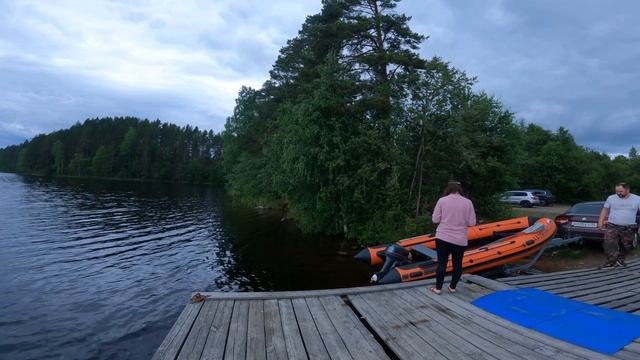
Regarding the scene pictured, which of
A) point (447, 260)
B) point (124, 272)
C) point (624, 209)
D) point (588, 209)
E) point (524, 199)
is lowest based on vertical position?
point (124, 272)

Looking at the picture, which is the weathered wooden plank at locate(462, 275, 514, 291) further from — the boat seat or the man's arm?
the man's arm

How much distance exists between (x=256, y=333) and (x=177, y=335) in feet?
3.07

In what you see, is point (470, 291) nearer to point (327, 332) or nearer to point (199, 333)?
point (327, 332)

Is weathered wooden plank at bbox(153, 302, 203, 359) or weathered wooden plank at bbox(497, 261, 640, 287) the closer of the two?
weathered wooden plank at bbox(153, 302, 203, 359)

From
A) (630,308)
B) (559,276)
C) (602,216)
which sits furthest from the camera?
(602,216)

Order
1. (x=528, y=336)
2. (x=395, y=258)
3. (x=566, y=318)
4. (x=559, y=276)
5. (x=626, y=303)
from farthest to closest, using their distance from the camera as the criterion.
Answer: (x=395, y=258), (x=559, y=276), (x=626, y=303), (x=566, y=318), (x=528, y=336)

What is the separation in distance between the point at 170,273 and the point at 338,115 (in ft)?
34.5

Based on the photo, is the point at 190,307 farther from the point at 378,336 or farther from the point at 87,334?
the point at 87,334

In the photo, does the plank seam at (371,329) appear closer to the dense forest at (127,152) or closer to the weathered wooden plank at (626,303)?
the weathered wooden plank at (626,303)

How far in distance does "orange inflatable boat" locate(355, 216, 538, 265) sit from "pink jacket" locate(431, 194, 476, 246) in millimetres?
4806

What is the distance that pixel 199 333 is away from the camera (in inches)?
167

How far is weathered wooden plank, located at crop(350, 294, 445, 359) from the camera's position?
381cm

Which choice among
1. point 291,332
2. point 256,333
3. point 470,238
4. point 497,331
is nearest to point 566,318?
point 497,331

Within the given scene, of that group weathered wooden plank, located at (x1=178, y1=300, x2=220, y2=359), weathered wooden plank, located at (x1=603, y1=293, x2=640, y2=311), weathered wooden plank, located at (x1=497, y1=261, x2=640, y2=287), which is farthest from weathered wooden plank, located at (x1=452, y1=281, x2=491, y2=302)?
weathered wooden plank, located at (x1=178, y1=300, x2=220, y2=359)
